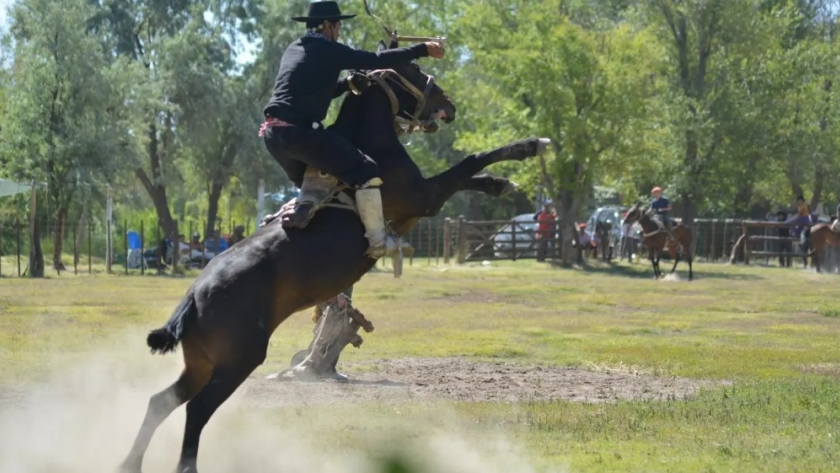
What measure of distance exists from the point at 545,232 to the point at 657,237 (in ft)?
31.2

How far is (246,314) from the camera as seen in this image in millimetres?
9008

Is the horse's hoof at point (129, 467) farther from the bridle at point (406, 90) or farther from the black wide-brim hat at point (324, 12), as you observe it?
the black wide-brim hat at point (324, 12)

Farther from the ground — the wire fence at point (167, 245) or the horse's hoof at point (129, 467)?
the wire fence at point (167, 245)

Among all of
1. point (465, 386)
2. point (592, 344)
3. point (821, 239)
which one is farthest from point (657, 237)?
point (465, 386)

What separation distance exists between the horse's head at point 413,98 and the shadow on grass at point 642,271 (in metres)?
28.7

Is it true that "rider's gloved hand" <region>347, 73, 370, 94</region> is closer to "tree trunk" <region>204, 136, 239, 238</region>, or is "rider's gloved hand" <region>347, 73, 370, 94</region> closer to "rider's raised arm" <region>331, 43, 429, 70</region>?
"rider's raised arm" <region>331, 43, 429, 70</region>

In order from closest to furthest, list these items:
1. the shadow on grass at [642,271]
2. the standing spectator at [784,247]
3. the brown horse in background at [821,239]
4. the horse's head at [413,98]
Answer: the horse's head at [413,98] → the shadow on grass at [642,271] → the brown horse in background at [821,239] → the standing spectator at [784,247]

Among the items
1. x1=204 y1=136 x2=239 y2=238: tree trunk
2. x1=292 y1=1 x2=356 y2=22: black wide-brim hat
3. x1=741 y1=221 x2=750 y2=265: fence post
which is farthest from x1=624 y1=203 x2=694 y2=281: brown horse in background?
x1=292 y1=1 x2=356 y2=22: black wide-brim hat

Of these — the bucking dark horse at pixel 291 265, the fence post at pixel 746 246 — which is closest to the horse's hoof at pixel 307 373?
the bucking dark horse at pixel 291 265

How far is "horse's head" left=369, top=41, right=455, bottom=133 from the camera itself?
10164mm

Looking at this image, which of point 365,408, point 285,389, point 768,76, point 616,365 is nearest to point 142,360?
point 285,389

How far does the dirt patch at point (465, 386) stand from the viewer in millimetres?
12984

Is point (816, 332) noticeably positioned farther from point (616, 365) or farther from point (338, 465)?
point (338, 465)

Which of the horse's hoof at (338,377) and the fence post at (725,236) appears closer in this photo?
the horse's hoof at (338,377)
